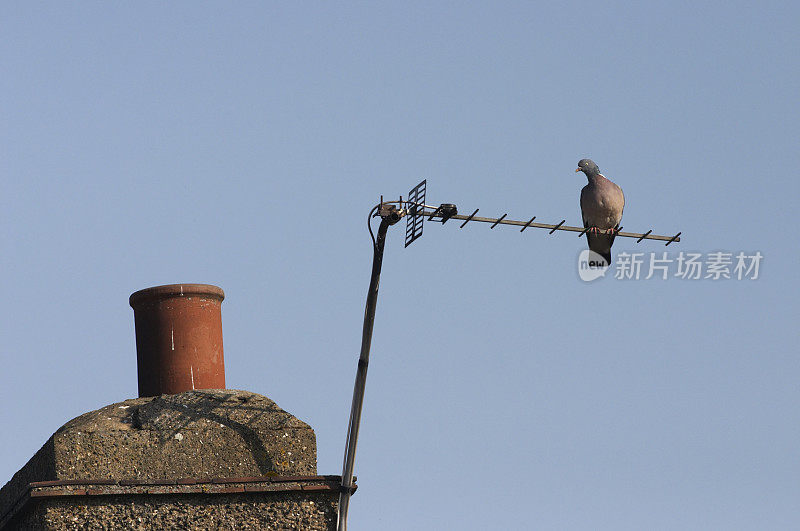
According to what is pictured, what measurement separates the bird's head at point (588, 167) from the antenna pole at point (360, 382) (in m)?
5.24

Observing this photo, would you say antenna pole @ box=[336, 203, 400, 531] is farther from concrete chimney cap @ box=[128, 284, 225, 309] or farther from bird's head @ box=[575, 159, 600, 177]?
bird's head @ box=[575, 159, 600, 177]

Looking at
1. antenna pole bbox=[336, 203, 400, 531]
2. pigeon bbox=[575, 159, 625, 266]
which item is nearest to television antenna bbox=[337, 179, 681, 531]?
antenna pole bbox=[336, 203, 400, 531]

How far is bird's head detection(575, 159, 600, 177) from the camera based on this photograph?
42.7ft

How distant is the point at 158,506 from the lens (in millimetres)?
8188

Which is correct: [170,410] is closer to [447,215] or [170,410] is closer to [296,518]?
[296,518]

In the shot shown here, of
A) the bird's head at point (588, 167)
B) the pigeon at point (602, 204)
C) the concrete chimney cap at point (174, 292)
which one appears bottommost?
the concrete chimney cap at point (174, 292)

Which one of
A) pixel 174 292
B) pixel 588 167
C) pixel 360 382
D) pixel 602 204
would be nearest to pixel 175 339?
pixel 174 292

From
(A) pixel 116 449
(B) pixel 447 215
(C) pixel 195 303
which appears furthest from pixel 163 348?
(B) pixel 447 215

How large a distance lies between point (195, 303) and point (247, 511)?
1.84 metres

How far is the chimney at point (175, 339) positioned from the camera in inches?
364

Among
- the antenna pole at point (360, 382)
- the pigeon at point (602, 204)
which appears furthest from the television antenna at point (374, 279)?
the pigeon at point (602, 204)

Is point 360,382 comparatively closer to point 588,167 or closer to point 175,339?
point 175,339

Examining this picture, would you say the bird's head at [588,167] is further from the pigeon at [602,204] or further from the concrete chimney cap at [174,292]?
the concrete chimney cap at [174,292]

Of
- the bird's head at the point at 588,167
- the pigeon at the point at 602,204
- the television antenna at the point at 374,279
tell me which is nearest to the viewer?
the television antenna at the point at 374,279
